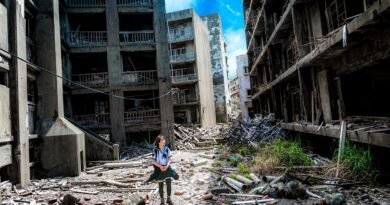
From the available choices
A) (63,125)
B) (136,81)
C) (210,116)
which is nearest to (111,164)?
(63,125)

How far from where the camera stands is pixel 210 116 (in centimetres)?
3716

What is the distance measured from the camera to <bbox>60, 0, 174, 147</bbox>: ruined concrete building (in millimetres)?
20219

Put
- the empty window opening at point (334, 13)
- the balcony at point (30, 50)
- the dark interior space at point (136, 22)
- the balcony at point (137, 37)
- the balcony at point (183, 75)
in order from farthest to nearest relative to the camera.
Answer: the balcony at point (183, 75), the dark interior space at point (136, 22), the balcony at point (137, 37), the balcony at point (30, 50), the empty window opening at point (334, 13)

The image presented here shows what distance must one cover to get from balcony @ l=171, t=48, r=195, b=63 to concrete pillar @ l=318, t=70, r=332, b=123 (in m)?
25.0

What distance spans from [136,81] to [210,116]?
17620mm

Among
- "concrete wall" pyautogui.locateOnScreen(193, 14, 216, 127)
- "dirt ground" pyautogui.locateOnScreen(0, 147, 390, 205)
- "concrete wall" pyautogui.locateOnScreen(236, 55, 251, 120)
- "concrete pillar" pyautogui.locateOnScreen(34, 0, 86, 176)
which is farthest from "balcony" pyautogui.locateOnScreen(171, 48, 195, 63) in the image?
"dirt ground" pyautogui.locateOnScreen(0, 147, 390, 205)

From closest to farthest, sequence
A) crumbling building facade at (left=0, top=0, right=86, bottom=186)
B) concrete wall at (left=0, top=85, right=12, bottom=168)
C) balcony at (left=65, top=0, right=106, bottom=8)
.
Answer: concrete wall at (left=0, top=85, right=12, bottom=168), crumbling building facade at (left=0, top=0, right=86, bottom=186), balcony at (left=65, top=0, right=106, bottom=8)

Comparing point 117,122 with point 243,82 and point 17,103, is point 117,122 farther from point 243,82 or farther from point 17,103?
point 243,82

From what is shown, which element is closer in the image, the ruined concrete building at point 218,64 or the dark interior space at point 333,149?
the dark interior space at point 333,149

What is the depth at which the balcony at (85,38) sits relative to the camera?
67.2 feet

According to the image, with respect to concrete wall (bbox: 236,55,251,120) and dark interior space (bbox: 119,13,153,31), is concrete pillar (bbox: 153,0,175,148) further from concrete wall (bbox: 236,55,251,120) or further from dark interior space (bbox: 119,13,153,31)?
concrete wall (bbox: 236,55,251,120)

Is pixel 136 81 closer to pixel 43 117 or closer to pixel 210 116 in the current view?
pixel 43 117

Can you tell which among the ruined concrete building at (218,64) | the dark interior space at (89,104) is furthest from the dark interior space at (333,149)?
the ruined concrete building at (218,64)

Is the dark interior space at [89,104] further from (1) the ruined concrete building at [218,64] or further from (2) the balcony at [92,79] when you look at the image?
(1) the ruined concrete building at [218,64]
